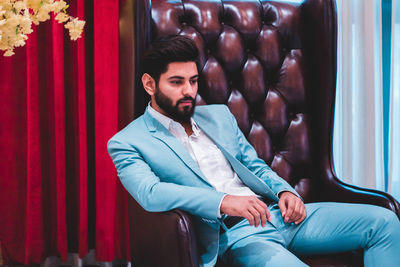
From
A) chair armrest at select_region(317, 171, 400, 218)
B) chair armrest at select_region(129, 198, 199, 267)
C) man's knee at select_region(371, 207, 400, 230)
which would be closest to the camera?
chair armrest at select_region(129, 198, 199, 267)

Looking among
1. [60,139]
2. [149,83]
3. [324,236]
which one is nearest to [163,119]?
[149,83]

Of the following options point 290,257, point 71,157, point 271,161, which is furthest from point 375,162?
point 71,157

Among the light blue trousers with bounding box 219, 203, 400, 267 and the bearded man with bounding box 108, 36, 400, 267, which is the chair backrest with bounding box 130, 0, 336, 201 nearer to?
the bearded man with bounding box 108, 36, 400, 267

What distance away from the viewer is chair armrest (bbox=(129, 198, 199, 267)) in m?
1.16

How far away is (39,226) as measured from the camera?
228cm

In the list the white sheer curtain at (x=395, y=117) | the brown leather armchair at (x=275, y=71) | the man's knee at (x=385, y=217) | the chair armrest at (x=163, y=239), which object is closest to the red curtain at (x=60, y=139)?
the brown leather armchair at (x=275, y=71)

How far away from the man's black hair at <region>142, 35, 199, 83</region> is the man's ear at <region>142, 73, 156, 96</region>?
1.0 inches

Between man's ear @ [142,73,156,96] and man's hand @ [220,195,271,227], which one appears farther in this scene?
man's ear @ [142,73,156,96]

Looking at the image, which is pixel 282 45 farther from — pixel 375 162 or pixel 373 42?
pixel 375 162

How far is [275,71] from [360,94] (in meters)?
0.74

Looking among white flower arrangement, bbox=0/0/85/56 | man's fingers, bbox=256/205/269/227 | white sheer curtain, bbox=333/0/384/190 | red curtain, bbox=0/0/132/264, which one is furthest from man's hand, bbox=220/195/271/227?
white sheer curtain, bbox=333/0/384/190

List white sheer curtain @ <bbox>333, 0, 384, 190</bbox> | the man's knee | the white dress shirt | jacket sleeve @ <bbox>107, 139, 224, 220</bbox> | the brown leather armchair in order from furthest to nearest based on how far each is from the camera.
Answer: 1. white sheer curtain @ <bbox>333, 0, 384, 190</bbox>
2. the brown leather armchair
3. the white dress shirt
4. the man's knee
5. jacket sleeve @ <bbox>107, 139, 224, 220</bbox>

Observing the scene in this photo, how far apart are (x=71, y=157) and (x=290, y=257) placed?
1.50 m

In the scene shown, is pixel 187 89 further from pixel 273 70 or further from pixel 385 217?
pixel 385 217
